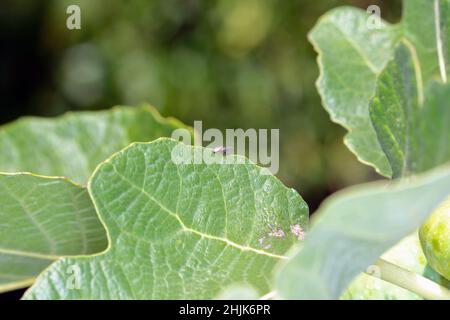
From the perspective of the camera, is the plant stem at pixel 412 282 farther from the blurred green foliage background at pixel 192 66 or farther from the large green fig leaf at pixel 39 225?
the blurred green foliage background at pixel 192 66

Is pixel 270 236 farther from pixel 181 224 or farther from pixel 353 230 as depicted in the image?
pixel 353 230

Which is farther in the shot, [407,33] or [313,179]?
[313,179]

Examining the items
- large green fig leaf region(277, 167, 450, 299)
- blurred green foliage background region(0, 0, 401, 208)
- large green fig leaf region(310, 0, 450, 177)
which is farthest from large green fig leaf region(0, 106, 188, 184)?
blurred green foliage background region(0, 0, 401, 208)

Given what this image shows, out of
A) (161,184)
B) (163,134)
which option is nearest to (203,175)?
(161,184)

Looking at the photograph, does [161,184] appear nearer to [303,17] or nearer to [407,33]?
[407,33]

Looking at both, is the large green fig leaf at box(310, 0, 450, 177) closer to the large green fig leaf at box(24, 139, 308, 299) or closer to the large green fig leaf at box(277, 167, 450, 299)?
the large green fig leaf at box(24, 139, 308, 299)

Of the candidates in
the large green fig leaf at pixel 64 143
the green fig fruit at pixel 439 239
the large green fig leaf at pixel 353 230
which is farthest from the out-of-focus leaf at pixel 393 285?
the large green fig leaf at pixel 64 143
